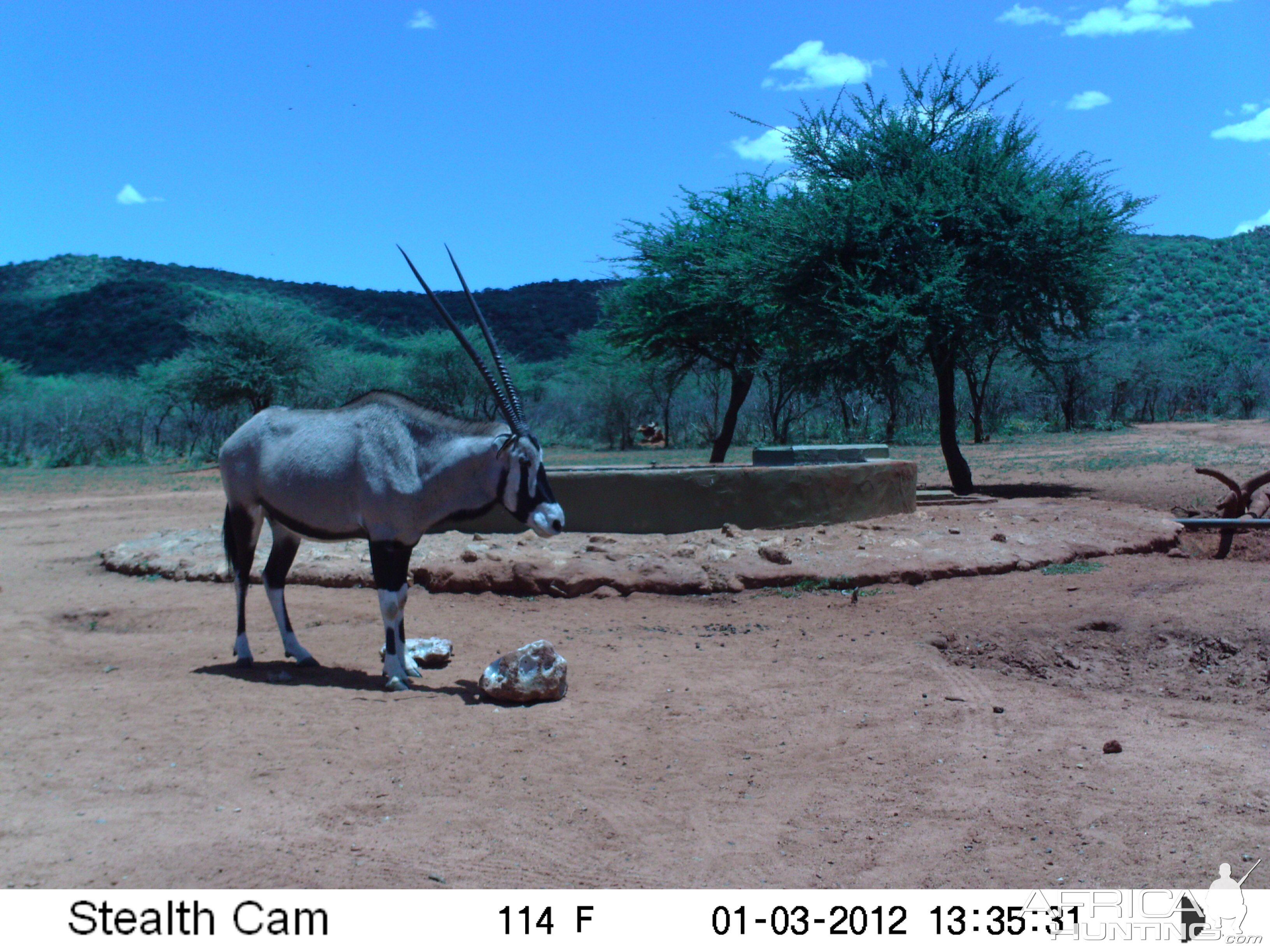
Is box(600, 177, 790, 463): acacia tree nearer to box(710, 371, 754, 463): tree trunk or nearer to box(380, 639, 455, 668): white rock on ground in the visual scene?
box(710, 371, 754, 463): tree trunk

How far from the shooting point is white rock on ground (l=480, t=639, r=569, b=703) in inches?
200

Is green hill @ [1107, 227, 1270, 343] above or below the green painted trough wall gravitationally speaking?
above

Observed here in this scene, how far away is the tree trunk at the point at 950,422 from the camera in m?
14.3

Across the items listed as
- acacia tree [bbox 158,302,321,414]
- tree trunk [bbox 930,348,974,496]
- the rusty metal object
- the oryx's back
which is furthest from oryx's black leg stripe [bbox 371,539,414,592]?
acacia tree [bbox 158,302,321,414]

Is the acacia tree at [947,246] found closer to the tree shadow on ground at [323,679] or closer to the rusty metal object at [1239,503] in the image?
the rusty metal object at [1239,503]

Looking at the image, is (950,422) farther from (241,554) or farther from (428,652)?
(241,554)

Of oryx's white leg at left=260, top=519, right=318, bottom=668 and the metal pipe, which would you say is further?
the metal pipe

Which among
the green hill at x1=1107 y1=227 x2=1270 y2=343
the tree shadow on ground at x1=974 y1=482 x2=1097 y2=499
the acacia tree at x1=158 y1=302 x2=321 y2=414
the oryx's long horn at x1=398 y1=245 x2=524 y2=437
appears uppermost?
the green hill at x1=1107 y1=227 x2=1270 y2=343

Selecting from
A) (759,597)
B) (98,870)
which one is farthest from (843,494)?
(98,870)

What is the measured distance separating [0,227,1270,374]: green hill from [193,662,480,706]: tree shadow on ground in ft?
126

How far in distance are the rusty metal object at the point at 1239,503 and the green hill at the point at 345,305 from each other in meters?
35.4

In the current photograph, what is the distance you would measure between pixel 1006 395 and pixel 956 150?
79.2ft
